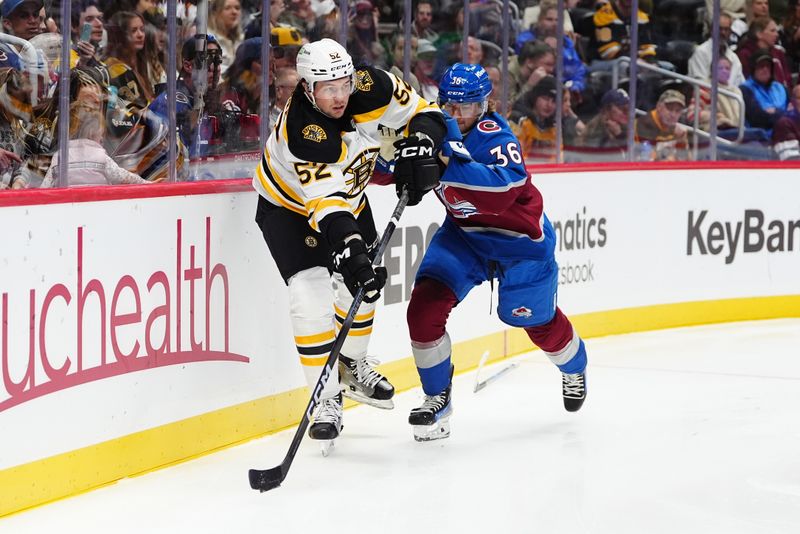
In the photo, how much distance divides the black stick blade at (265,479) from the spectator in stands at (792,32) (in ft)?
15.5

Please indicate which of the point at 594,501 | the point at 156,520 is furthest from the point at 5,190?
the point at 594,501

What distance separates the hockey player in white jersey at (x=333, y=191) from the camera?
139 inches

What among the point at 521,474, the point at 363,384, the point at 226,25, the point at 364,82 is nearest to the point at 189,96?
the point at 226,25

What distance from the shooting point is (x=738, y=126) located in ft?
22.3

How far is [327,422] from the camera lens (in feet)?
12.2

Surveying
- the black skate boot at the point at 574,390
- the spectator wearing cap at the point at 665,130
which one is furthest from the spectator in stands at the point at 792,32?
the black skate boot at the point at 574,390

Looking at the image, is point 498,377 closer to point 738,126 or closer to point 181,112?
point 181,112

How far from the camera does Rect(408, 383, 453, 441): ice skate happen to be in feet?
12.9

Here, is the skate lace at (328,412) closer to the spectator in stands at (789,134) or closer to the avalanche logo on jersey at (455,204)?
the avalanche logo on jersey at (455,204)

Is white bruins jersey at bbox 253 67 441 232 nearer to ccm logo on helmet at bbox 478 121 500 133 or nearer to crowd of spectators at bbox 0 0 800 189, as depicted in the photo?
ccm logo on helmet at bbox 478 121 500 133

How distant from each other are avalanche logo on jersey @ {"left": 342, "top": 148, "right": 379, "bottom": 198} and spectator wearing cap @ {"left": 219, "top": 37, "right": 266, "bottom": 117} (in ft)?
2.08

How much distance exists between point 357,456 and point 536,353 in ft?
6.64

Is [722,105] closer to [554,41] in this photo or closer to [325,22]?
[554,41]

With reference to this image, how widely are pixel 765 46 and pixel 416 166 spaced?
157 inches
